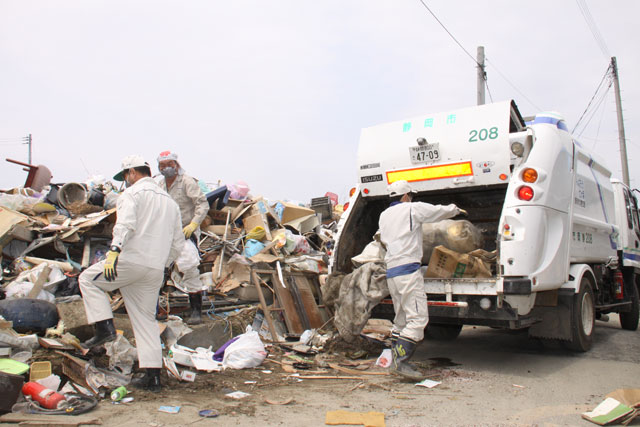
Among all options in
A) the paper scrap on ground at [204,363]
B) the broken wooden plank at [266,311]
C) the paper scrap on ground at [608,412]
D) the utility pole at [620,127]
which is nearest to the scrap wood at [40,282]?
the paper scrap on ground at [204,363]

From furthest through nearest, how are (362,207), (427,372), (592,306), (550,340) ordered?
(362,207) → (592,306) → (550,340) → (427,372)

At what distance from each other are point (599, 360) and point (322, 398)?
313cm

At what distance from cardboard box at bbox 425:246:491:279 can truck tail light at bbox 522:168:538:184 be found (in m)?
0.86

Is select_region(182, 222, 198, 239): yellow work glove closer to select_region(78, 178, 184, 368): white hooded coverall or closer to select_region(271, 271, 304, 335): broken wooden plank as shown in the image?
select_region(271, 271, 304, 335): broken wooden plank

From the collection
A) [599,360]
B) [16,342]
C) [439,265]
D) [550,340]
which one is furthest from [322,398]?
[599,360]

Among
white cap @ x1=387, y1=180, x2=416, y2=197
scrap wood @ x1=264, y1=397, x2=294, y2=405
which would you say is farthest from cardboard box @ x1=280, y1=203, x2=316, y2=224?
scrap wood @ x1=264, y1=397, x2=294, y2=405

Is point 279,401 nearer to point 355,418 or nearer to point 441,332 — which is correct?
point 355,418

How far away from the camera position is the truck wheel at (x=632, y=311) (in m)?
7.31

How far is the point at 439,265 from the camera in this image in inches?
191

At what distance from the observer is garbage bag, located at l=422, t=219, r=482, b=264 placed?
5.04 m

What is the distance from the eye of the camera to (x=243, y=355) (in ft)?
15.1

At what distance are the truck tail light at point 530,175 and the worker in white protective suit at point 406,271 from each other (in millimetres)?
632

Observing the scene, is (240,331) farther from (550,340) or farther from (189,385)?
(550,340)

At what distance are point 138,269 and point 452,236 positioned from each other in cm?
296
